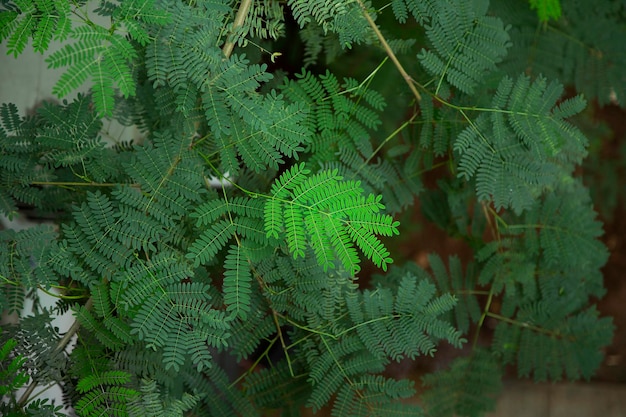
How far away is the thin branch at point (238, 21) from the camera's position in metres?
1.18

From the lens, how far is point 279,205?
1.10 meters

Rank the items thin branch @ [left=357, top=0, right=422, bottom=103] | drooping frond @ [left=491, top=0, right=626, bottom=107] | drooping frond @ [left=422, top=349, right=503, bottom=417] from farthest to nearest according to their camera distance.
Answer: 1. drooping frond @ [left=491, top=0, right=626, bottom=107]
2. drooping frond @ [left=422, top=349, right=503, bottom=417]
3. thin branch @ [left=357, top=0, right=422, bottom=103]

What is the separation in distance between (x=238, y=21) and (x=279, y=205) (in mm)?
376

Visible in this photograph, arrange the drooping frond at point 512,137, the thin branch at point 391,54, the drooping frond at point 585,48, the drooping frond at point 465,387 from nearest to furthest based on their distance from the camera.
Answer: the thin branch at point 391,54 < the drooping frond at point 512,137 < the drooping frond at point 465,387 < the drooping frond at point 585,48

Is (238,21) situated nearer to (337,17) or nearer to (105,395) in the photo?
(337,17)

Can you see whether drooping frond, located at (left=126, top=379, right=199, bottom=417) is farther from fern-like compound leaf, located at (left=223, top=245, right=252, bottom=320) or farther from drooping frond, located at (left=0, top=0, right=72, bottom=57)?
drooping frond, located at (left=0, top=0, right=72, bottom=57)

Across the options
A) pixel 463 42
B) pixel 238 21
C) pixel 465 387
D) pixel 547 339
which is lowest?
pixel 465 387

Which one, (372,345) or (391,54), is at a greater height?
(391,54)

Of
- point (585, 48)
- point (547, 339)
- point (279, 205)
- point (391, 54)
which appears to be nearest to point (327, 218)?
point (279, 205)

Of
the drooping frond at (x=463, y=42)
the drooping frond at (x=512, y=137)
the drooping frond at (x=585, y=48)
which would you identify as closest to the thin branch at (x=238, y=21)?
the drooping frond at (x=463, y=42)

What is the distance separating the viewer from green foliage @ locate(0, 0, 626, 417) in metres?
1.10

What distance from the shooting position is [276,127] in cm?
114

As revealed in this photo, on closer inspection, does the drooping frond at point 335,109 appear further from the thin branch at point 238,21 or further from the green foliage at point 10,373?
the green foliage at point 10,373

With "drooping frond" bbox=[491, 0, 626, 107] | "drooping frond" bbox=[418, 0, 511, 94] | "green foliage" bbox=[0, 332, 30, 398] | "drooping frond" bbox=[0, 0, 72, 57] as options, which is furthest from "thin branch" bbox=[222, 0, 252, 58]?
"drooping frond" bbox=[491, 0, 626, 107]
